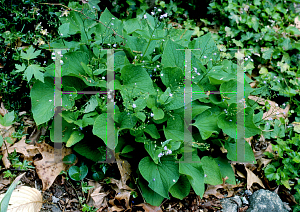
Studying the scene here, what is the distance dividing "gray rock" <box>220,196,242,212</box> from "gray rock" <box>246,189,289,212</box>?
0.12 m

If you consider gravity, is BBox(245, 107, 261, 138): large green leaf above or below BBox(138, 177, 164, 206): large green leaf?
above

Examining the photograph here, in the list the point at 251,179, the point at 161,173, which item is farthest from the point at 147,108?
the point at 251,179

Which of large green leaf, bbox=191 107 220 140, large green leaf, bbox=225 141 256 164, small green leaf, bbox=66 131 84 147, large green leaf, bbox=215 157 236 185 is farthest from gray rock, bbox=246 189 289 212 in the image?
small green leaf, bbox=66 131 84 147

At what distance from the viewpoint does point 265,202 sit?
2637 millimetres

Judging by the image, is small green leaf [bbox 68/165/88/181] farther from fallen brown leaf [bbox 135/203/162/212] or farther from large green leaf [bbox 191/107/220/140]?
large green leaf [bbox 191/107/220/140]

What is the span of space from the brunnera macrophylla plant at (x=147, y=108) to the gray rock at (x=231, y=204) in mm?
259

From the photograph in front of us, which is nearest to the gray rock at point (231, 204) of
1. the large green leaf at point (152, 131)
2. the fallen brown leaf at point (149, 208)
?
the fallen brown leaf at point (149, 208)

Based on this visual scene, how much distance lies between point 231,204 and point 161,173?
→ 0.96m

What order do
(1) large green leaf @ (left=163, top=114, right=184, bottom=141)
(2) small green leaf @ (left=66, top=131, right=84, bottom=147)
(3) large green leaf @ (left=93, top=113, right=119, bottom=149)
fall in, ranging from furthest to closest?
(1) large green leaf @ (left=163, top=114, right=184, bottom=141) < (2) small green leaf @ (left=66, top=131, right=84, bottom=147) < (3) large green leaf @ (left=93, top=113, right=119, bottom=149)

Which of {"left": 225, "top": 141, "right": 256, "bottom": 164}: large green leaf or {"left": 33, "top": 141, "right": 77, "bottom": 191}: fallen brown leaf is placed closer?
{"left": 33, "top": 141, "right": 77, "bottom": 191}: fallen brown leaf

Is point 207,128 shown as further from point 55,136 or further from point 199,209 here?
point 55,136

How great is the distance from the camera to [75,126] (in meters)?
2.37

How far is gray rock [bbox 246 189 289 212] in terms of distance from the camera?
260 centimetres

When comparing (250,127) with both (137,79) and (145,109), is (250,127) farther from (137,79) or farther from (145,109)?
(137,79)
